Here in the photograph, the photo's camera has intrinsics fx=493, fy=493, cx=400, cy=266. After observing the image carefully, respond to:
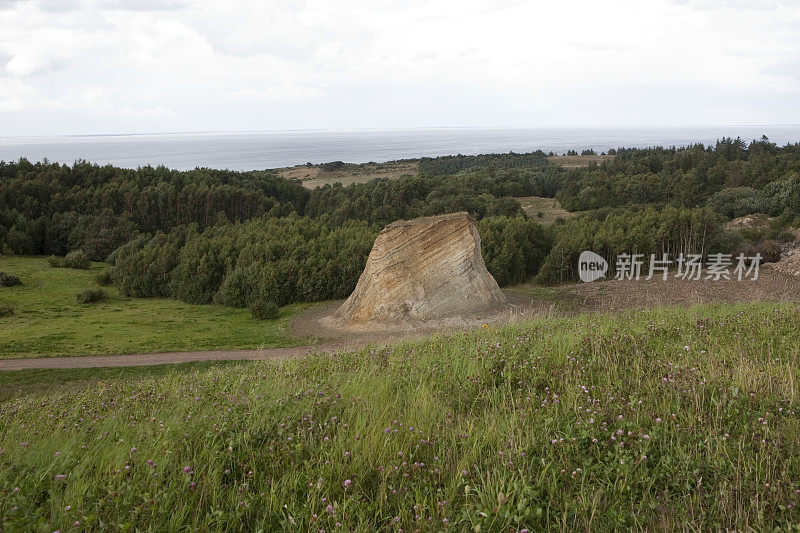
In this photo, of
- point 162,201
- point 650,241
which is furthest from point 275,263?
point 162,201

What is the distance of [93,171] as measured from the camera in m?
63.0

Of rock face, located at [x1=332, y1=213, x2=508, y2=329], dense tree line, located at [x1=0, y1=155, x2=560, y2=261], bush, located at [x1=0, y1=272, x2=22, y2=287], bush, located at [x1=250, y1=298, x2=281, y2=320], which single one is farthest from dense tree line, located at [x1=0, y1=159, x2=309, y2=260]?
rock face, located at [x1=332, y1=213, x2=508, y2=329]

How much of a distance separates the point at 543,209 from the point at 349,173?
1964 inches

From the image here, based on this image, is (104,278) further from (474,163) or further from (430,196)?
(474,163)

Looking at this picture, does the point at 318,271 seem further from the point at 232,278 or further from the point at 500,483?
the point at 500,483

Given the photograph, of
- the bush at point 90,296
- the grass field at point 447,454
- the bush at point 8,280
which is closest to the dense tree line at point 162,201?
the bush at point 8,280

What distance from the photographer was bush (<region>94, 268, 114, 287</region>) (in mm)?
39594

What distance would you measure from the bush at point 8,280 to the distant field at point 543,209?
51.3 m

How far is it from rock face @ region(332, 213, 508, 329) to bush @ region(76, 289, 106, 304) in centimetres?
1998

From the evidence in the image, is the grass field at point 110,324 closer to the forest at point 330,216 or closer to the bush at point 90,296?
the bush at point 90,296

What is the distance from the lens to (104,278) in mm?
39719

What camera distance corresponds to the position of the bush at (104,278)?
39594mm

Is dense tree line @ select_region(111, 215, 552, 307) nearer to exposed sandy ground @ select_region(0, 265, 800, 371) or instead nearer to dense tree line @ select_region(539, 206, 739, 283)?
dense tree line @ select_region(539, 206, 739, 283)

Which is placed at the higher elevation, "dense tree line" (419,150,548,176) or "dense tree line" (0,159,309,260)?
"dense tree line" (419,150,548,176)
